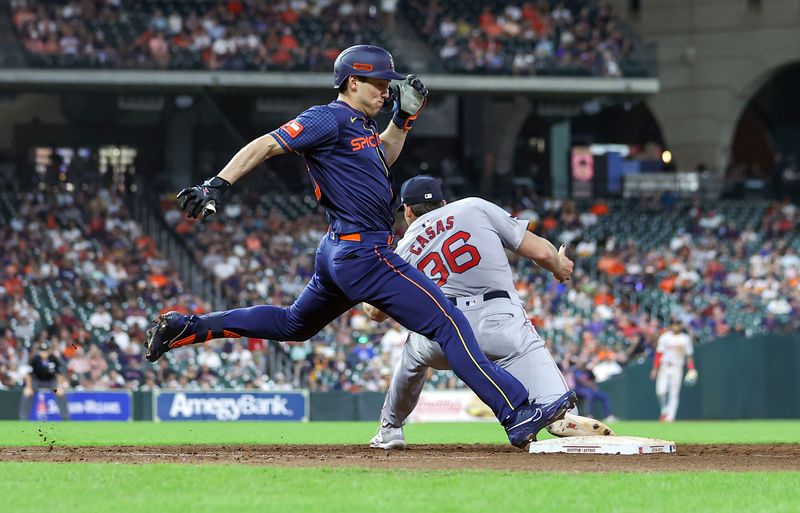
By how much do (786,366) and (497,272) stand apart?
15.8 m

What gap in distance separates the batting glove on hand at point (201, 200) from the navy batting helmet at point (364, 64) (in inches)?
46.2

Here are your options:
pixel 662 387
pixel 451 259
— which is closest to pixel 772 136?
pixel 662 387

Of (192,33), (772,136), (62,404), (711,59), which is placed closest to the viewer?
(62,404)

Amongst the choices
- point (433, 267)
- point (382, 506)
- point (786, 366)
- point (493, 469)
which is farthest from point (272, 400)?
point (382, 506)

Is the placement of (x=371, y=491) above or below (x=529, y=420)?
below

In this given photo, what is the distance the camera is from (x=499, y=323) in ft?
27.7

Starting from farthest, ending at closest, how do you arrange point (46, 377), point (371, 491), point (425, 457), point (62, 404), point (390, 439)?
point (46, 377) < point (62, 404) < point (390, 439) < point (425, 457) < point (371, 491)

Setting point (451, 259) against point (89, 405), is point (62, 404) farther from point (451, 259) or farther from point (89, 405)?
point (451, 259)

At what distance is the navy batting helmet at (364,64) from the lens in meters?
7.60

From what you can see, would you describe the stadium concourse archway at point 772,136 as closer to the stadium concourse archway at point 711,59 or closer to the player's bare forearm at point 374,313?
the stadium concourse archway at point 711,59

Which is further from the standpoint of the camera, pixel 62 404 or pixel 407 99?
pixel 62 404

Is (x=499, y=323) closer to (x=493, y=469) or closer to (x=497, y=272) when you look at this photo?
(x=497, y=272)

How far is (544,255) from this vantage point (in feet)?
26.7

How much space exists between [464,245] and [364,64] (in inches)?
55.2
